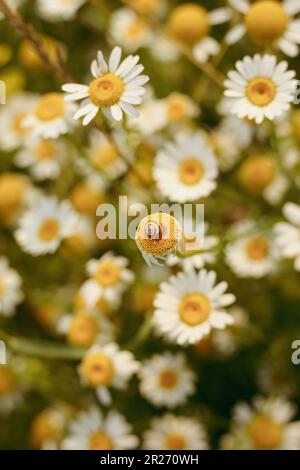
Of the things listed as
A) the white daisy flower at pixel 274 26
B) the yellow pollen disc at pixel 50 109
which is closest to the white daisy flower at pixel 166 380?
the yellow pollen disc at pixel 50 109

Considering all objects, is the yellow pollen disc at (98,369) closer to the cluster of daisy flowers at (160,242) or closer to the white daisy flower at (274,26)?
the cluster of daisy flowers at (160,242)

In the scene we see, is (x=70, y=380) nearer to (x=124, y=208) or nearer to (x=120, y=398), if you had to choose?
(x=120, y=398)

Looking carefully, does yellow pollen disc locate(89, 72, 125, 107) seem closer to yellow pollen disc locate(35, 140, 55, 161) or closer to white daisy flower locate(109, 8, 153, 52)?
yellow pollen disc locate(35, 140, 55, 161)

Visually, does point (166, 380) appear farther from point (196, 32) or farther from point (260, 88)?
point (196, 32)

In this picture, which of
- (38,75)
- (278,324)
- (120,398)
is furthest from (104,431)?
(38,75)
